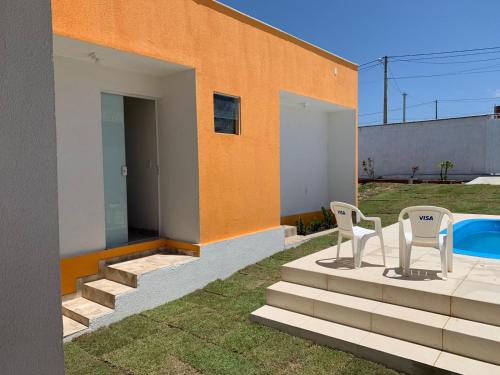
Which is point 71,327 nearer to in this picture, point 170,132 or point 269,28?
point 170,132

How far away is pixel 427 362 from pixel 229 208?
4.57 m

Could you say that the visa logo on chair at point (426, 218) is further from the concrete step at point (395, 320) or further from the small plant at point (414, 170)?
the small plant at point (414, 170)

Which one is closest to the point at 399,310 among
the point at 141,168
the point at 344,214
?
the point at 344,214

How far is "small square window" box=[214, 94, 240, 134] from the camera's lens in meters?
7.56

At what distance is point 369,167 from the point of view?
2973 cm

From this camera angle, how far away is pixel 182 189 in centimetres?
738

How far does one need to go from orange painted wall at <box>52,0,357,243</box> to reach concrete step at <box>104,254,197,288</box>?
0.68 metres

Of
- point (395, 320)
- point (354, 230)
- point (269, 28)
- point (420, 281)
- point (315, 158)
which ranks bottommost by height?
point (395, 320)

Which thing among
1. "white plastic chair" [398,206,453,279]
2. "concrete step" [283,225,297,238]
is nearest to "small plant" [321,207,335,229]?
"concrete step" [283,225,297,238]

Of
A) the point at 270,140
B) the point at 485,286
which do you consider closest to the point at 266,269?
the point at 270,140

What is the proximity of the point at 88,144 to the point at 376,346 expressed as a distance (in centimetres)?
536

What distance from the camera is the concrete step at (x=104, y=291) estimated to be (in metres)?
5.79

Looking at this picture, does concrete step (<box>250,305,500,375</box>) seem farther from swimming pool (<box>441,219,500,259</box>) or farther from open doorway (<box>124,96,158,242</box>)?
swimming pool (<box>441,219,500,259</box>)

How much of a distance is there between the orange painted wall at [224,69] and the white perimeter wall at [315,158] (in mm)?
1833
